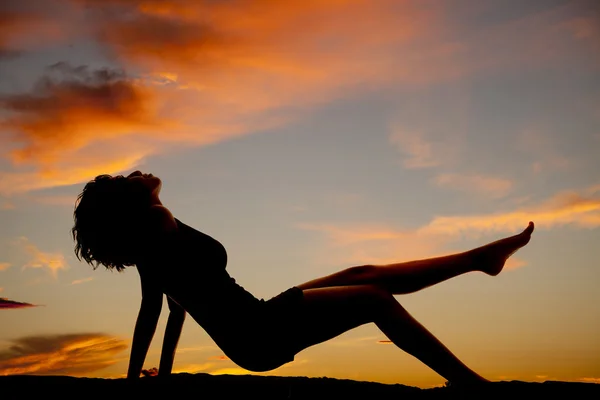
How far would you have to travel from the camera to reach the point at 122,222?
353cm

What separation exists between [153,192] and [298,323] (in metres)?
1.26

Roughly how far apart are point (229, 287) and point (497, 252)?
1.81 m

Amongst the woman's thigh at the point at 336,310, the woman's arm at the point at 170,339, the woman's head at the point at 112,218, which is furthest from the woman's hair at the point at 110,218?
the woman's thigh at the point at 336,310

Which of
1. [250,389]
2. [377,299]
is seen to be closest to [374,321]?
[377,299]

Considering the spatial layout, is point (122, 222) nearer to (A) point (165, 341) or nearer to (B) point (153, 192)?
(B) point (153, 192)

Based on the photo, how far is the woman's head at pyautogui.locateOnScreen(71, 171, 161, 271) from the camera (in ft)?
11.6

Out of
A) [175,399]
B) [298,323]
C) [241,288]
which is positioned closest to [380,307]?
[298,323]

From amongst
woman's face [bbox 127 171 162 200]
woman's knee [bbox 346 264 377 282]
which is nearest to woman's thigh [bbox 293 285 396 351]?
woman's knee [bbox 346 264 377 282]

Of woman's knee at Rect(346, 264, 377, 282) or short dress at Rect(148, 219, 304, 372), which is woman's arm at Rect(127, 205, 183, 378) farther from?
woman's knee at Rect(346, 264, 377, 282)

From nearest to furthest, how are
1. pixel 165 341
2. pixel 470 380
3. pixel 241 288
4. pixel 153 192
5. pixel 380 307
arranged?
pixel 470 380 → pixel 380 307 → pixel 241 288 → pixel 153 192 → pixel 165 341

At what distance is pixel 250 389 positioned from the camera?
3785 millimetres

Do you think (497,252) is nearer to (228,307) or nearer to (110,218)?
(228,307)

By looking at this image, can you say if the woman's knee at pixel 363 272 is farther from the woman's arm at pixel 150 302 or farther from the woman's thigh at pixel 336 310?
the woman's arm at pixel 150 302

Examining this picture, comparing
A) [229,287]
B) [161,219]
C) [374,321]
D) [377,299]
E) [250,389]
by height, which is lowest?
[250,389]
